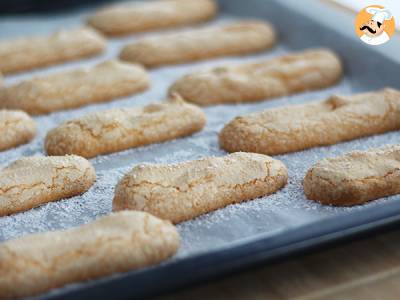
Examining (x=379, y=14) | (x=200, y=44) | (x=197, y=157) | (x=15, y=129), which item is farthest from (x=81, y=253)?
(x=200, y=44)

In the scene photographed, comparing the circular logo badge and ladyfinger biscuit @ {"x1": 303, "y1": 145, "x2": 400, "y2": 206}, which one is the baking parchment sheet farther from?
the circular logo badge

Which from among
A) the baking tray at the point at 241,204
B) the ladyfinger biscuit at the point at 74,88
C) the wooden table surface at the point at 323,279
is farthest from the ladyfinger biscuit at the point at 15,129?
the wooden table surface at the point at 323,279

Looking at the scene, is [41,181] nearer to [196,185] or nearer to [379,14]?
[196,185]

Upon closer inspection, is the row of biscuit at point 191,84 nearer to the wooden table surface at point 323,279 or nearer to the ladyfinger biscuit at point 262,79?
the ladyfinger biscuit at point 262,79

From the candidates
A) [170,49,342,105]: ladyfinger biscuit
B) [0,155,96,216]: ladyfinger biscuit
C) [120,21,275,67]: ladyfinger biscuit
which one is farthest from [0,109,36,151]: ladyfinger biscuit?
[120,21,275,67]: ladyfinger biscuit

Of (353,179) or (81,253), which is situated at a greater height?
(353,179)

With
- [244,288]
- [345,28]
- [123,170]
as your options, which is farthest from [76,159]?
[345,28]
